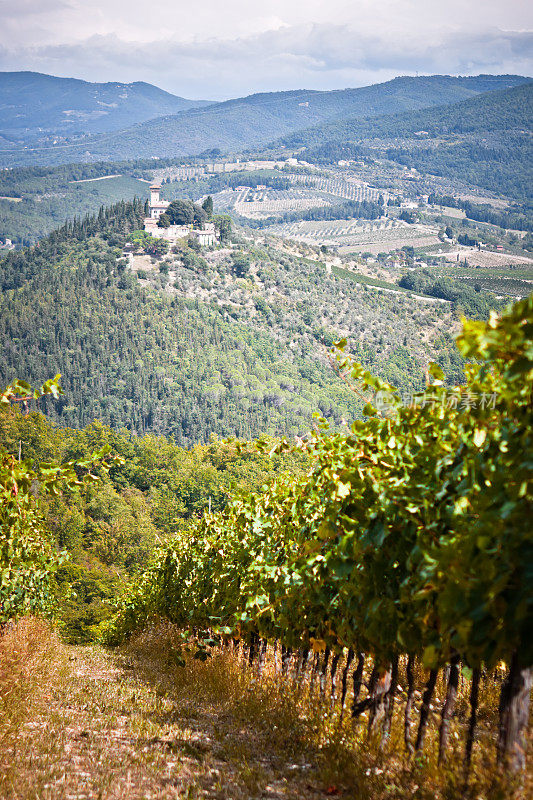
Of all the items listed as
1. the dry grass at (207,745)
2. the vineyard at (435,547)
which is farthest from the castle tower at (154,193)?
the vineyard at (435,547)

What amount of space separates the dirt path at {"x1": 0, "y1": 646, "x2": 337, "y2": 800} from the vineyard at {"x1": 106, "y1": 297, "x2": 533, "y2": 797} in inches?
30.3

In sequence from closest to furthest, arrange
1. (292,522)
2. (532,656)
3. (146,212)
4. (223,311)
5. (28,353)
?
(532,656), (292,522), (28,353), (223,311), (146,212)

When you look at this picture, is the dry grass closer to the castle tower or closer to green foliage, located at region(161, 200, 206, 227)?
green foliage, located at region(161, 200, 206, 227)

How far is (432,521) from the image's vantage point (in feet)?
12.8

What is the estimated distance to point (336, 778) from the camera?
419cm

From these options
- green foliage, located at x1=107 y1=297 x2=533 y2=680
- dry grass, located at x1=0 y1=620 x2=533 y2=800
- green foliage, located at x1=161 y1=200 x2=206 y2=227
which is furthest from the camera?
green foliage, located at x1=161 y1=200 x2=206 y2=227

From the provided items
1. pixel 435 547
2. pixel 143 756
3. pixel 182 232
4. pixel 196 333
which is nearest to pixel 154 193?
pixel 182 232

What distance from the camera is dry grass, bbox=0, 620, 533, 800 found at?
395 centimetres

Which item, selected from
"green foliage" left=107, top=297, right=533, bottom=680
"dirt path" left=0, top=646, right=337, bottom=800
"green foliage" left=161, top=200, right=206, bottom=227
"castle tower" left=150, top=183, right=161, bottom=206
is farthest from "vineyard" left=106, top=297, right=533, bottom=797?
"castle tower" left=150, top=183, right=161, bottom=206

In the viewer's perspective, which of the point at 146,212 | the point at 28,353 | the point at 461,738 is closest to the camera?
the point at 461,738

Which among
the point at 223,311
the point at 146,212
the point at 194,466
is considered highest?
the point at 146,212

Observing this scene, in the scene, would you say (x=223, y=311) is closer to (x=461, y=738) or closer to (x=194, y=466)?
(x=194, y=466)

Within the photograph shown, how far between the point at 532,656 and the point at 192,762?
313cm

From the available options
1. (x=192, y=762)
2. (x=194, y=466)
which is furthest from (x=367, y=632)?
(x=194, y=466)
